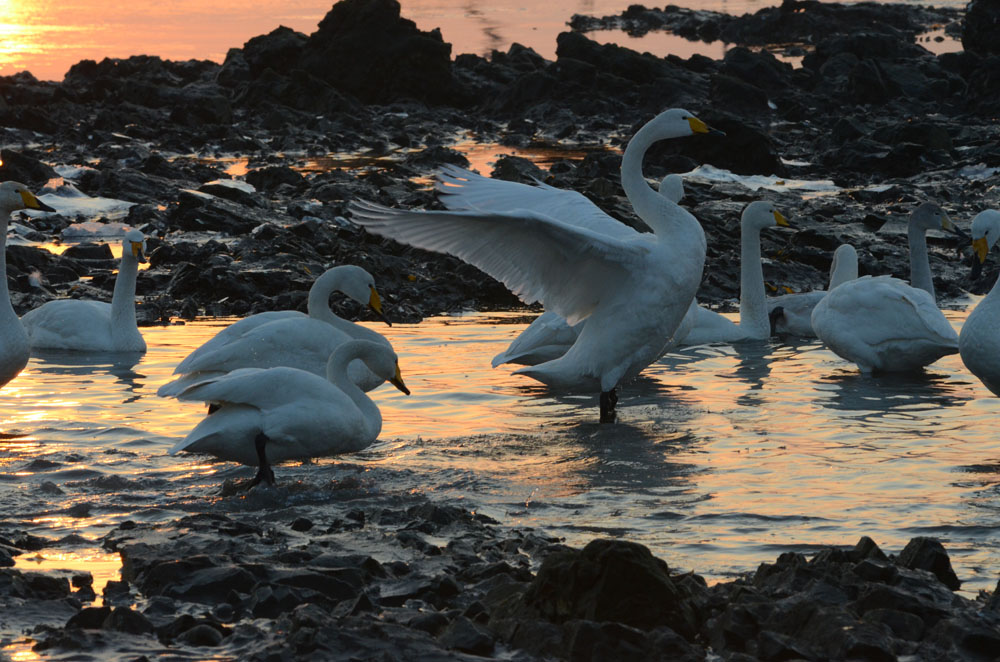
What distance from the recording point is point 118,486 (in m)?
7.07

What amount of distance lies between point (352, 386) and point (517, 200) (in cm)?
323

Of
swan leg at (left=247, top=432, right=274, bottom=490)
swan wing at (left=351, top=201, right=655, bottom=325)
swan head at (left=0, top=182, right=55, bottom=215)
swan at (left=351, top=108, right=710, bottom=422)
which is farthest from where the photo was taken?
swan head at (left=0, top=182, right=55, bottom=215)

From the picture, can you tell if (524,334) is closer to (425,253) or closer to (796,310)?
(796,310)

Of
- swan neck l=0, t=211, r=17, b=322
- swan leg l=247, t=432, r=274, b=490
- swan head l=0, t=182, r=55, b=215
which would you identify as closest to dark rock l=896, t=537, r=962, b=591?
swan leg l=247, t=432, r=274, b=490

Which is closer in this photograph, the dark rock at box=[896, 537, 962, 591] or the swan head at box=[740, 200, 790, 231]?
the dark rock at box=[896, 537, 962, 591]

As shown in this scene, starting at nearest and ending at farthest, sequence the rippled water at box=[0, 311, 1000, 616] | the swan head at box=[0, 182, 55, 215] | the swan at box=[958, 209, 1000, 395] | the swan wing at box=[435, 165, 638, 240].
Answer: the rippled water at box=[0, 311, 1000, 616] → the swan at box=[958, 209, 1000, 395] → the swan head at box=[0, 182, 55, 215] → the swan wing at box=[435, 165, 638, 240]

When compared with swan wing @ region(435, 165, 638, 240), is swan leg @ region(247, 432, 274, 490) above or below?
below

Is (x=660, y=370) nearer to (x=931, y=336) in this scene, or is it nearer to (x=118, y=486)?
(x=931, y=336)

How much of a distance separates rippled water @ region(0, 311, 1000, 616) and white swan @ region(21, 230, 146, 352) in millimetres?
186

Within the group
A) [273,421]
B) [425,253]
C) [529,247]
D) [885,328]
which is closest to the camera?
[273,421]

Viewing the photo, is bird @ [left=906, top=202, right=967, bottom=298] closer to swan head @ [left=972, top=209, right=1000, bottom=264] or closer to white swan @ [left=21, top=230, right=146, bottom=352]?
swan head @ [left=972, top=209, right=1000, bottom=264]

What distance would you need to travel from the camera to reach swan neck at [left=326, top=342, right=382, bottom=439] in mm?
7547

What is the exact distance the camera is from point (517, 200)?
34.4ft

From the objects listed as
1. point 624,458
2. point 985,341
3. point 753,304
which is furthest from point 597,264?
point 753,304
